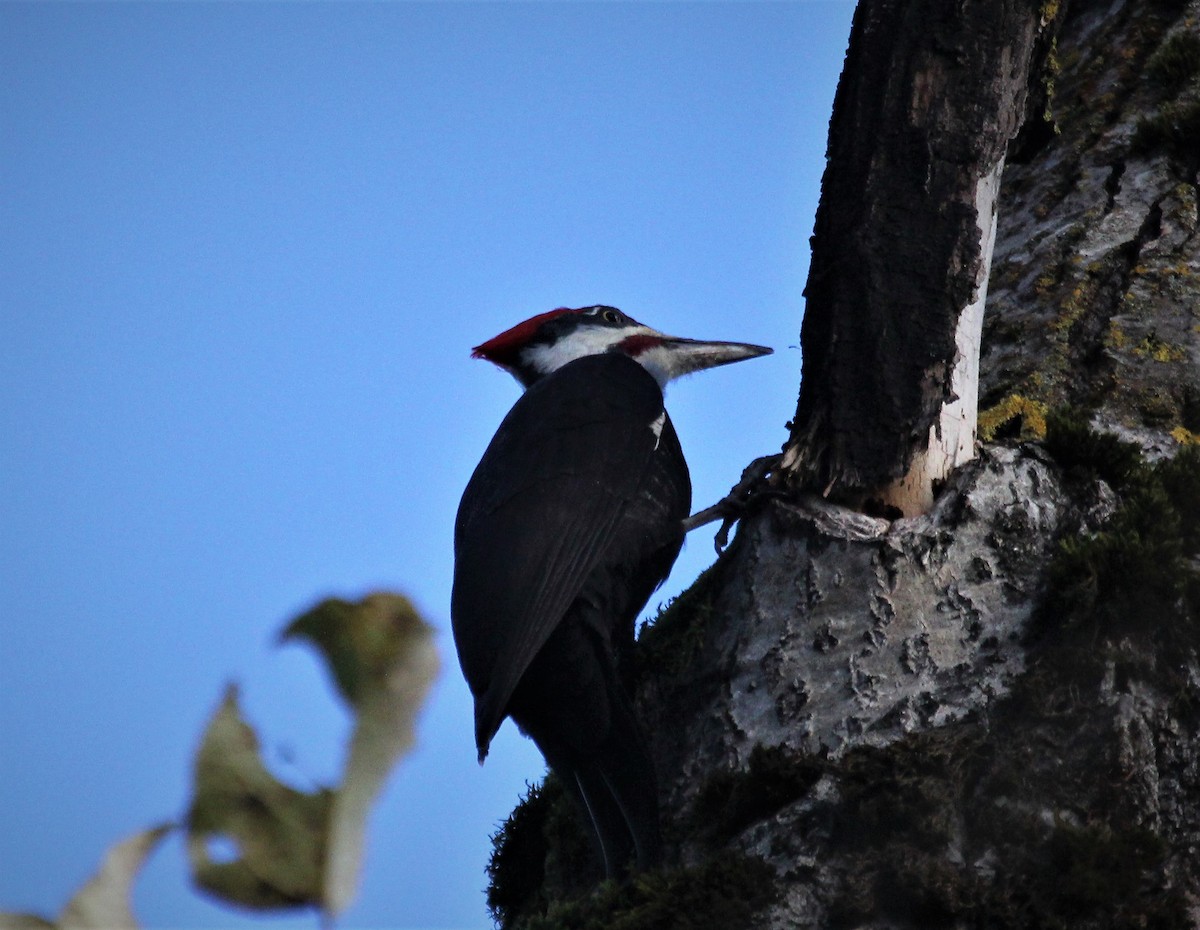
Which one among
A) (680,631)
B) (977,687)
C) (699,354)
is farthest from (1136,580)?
(699,354)

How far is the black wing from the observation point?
2873 millimetres

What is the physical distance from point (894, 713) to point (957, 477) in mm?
623

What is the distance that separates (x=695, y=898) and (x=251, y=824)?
1.56 meters

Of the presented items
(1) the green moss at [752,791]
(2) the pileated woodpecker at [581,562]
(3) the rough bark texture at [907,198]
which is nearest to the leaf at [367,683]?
(1) the green moss at [752,791]

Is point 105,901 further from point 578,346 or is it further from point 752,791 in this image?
point 578,346

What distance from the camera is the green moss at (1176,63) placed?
11.7 feet

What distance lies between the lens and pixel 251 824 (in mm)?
465

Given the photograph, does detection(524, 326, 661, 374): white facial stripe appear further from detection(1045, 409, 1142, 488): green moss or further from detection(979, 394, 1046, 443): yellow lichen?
detection(1045, 409, 1142, 488): green moss

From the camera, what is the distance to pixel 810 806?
6.48ft

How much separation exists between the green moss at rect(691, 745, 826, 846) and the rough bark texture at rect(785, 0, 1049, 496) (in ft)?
2.27

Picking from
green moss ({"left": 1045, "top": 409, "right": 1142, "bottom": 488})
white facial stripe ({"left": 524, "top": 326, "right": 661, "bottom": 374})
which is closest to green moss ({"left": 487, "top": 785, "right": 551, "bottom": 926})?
green moss ({"left": 1045, "top": 409, "right": 1142, "bottom": 488})

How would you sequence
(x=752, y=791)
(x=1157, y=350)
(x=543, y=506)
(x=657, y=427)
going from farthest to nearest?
(x=657, y=427) → (x=543, y=506) → (x=1157, y=350) → (x=752, y=791)

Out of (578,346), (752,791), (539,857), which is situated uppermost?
(578,346)

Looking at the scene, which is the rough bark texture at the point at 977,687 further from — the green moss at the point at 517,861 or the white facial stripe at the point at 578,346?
the white facial stripe at the point at 578,346
